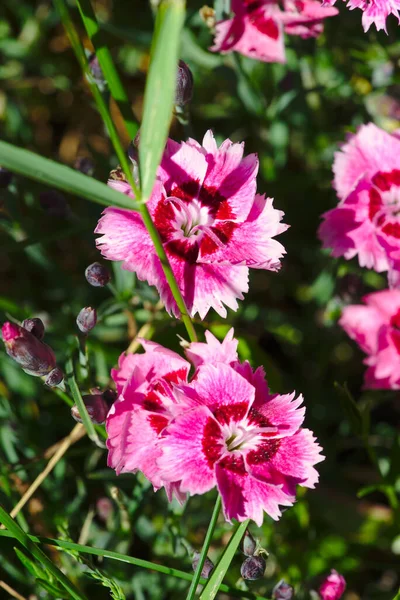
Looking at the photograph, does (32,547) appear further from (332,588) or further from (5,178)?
(5,178)

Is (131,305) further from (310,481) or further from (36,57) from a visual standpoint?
(36,57)

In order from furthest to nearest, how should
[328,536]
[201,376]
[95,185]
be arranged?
1. [328,536]
2. [201,376]
3. [95,185]

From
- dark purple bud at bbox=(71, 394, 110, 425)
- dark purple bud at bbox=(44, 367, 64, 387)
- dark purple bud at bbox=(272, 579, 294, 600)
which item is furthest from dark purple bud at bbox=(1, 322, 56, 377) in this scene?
dark purple bud at bbox=(272, 579, 294, 600)

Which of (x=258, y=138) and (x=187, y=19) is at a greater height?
(x=187, y=19)

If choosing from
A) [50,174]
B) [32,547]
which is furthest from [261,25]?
[32,547]

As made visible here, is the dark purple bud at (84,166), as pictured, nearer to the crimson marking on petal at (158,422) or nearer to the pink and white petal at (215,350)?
the pink and white petal at (215,350)

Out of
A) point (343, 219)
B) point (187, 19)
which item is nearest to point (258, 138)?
point (187, 19)

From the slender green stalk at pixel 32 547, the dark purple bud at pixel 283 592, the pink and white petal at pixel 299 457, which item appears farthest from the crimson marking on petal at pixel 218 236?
the dark purple bud at pixel 283 592

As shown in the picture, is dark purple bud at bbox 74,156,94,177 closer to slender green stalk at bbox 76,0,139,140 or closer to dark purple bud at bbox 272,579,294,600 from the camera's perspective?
slender green stalk at bbox 76,0,139,140
